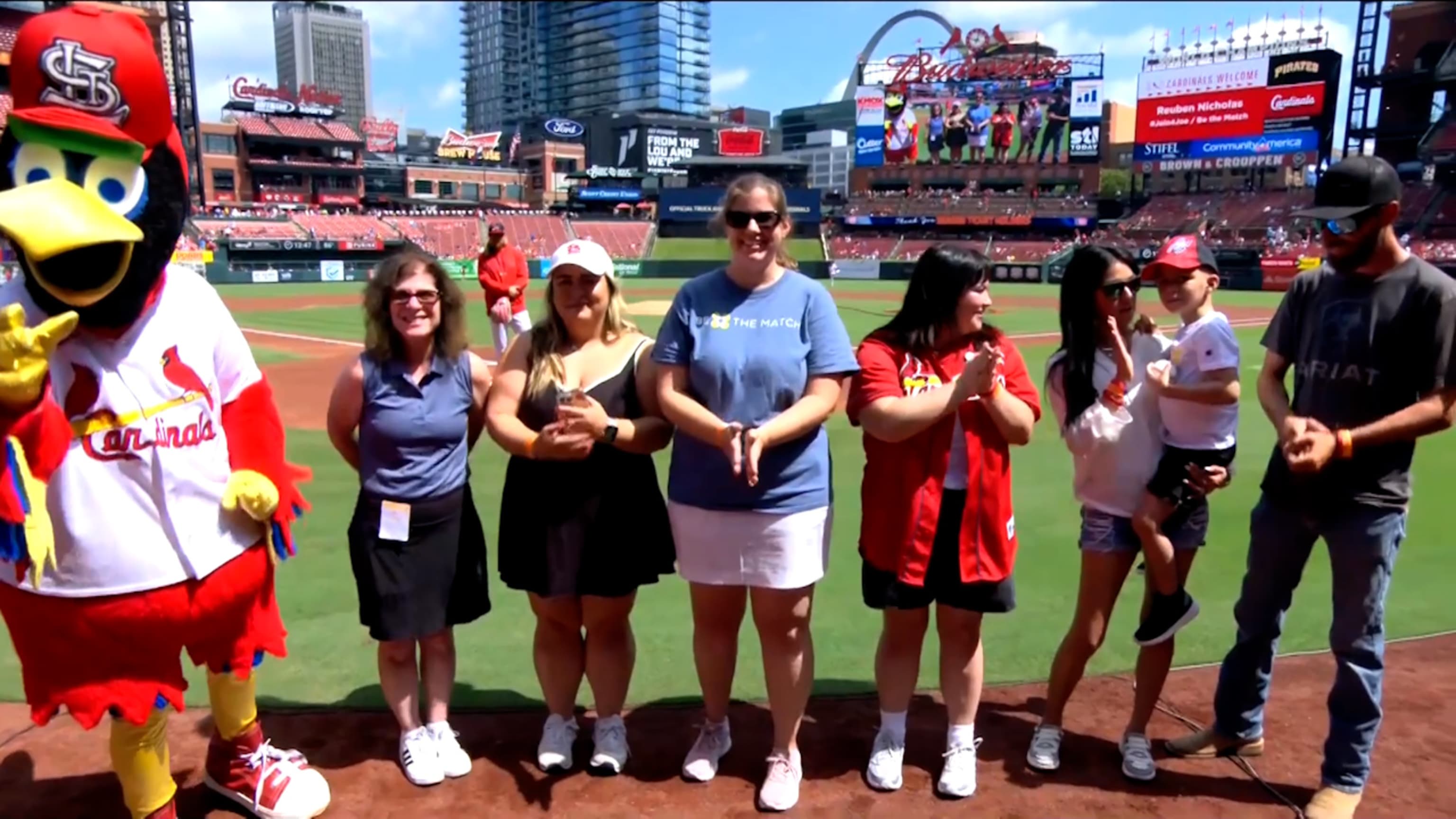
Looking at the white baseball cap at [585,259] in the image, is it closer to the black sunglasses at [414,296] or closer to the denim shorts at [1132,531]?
the black sunglasses at [414,296]

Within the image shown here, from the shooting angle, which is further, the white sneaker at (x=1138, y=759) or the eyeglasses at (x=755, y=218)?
the white sneaker at (x=1138, y=759)

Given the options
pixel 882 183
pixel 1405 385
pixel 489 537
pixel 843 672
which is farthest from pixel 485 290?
pixel 882 183

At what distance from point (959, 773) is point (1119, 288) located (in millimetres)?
1748

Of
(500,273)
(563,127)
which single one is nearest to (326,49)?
(563,127)

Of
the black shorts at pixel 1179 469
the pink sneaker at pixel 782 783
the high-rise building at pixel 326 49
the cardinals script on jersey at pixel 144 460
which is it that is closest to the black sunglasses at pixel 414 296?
the cardinals script on jersey at pixel 144 460

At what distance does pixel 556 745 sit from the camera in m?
3.31

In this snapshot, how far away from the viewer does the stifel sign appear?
57594mm

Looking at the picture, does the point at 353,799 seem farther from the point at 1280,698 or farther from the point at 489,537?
the point at 1280,698

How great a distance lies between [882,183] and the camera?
63312 millimetres

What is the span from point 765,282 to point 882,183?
6295 centimetres

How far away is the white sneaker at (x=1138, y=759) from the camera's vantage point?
10.7 ft

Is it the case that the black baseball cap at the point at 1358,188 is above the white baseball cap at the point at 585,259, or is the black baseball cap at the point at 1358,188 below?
above

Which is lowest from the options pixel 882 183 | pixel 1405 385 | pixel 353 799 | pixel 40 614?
Result: pixel 353 799

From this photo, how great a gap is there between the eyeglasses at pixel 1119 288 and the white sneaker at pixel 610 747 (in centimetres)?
229
